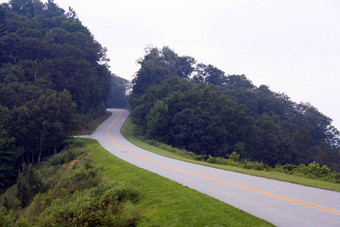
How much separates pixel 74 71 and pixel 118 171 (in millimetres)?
36308

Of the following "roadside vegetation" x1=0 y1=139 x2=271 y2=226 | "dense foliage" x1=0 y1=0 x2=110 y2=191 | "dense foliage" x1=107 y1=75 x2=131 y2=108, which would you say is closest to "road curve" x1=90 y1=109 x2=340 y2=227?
"roadside vegetation" x1=0 y1=139 x2=271 y2=226

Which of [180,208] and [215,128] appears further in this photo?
[215,128]

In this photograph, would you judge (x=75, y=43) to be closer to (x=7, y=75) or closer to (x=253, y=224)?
(x=7, y=75)

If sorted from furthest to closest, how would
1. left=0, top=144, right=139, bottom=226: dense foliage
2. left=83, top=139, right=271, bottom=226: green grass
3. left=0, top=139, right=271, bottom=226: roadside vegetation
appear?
left=0, top=144, right=139, bottom=226: dense foliage
left=0, top=139, right=271, bottom=226: roadside vegetation
left=83, top=139, right=271, bottom=226: green grass

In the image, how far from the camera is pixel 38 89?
119ft

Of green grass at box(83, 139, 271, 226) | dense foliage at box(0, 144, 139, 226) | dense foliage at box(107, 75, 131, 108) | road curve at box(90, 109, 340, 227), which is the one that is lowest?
dense foliage at box(0, 144, 139, 226)

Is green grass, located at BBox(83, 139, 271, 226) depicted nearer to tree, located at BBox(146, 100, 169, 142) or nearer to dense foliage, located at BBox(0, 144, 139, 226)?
dense foliage, located at BBox(0, 144, 139, 226)

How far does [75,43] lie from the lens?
53906 millimetres

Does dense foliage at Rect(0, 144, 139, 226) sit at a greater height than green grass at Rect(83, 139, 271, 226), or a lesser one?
lesser

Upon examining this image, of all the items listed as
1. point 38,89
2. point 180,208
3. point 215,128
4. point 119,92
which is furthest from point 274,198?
point 119,92

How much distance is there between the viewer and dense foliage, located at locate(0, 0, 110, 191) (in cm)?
2988

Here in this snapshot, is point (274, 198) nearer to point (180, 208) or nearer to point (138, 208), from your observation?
point (180, 208)

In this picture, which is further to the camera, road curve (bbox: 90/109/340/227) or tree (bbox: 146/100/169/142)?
tree (bbox: 146/100/169/142)

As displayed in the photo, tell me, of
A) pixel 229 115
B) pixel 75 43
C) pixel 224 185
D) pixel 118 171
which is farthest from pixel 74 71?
pixel 224 185
